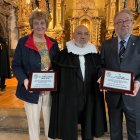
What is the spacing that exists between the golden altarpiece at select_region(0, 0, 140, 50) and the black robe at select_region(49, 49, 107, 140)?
6927 mm

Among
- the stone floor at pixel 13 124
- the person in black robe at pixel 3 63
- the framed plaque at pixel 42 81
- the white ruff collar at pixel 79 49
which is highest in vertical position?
the white ruff collar at pixel 79 49

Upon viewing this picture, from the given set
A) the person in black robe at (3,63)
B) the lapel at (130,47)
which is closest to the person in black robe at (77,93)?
the lapel at (130,47)

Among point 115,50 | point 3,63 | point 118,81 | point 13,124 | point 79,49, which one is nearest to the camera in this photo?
point 118,81

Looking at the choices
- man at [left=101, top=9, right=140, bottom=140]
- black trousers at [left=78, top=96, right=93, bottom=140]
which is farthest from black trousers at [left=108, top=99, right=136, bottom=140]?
black trousers at [left=78, top=96, right=93, bottom=140]

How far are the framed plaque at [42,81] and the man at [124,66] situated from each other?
1.78 feet

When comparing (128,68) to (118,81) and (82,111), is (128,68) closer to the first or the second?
(118,81)

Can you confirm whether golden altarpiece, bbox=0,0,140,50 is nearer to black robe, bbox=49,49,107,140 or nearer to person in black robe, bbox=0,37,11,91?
person in black robe, bbox=0,37,11,91

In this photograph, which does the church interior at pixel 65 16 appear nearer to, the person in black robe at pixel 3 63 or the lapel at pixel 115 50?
the person in black robe at pixel 3 63

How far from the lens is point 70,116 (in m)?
2.58

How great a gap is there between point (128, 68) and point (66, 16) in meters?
9.49

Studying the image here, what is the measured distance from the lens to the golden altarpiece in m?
9.75

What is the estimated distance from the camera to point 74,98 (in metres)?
2.55

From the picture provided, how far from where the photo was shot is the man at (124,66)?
231 cm

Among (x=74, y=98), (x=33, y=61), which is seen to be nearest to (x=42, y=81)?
(x=33, y=61)
